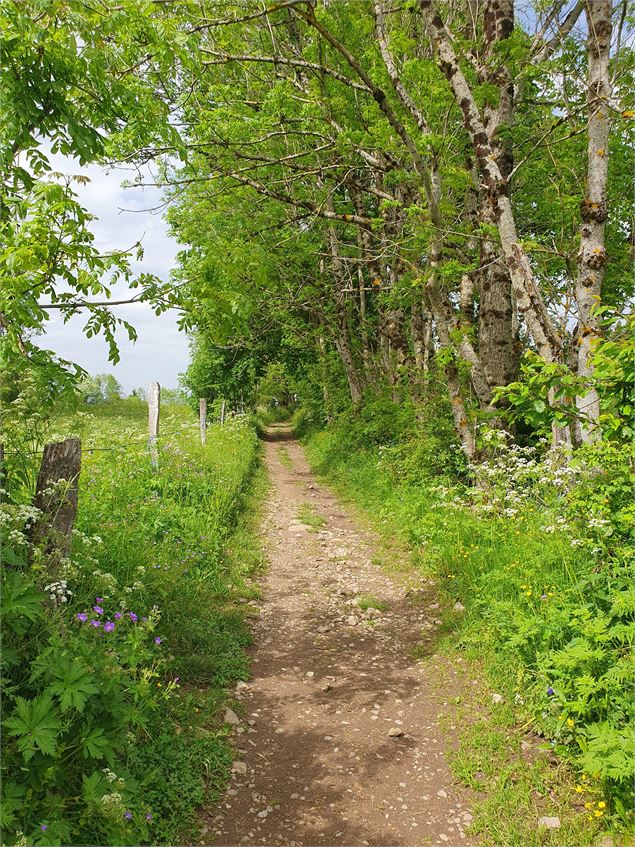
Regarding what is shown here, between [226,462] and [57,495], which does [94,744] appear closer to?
[57,495]

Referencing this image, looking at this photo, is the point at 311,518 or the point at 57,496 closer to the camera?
the point at 57,496

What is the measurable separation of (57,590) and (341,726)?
9.03 ft

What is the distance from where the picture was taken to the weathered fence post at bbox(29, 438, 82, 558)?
3.93m

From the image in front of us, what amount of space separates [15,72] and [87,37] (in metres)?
0.56

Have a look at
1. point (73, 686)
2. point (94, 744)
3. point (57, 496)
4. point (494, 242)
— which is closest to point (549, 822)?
point (94, 744)

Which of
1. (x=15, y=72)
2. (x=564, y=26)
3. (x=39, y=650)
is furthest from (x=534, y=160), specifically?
(x=39, y=650)

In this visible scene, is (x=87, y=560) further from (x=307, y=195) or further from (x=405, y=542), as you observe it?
(x=307, y=195)

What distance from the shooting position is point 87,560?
470 centimetres

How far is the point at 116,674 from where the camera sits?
3273mm

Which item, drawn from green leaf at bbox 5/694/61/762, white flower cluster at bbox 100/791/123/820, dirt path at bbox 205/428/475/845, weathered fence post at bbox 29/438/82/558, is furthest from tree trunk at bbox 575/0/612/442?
green leaf at bbox 5/694/61/762

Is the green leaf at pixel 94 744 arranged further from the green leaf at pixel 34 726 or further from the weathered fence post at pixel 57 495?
the weathered fence post at pixel 57 495

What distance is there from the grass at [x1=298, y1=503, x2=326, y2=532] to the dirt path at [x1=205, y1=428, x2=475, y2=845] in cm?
261

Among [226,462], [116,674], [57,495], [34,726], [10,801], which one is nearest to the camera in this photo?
[10,801]

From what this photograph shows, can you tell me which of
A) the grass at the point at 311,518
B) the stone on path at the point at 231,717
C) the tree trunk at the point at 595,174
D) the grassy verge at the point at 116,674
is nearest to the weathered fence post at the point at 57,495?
the grassy verge at the point at 116,674
